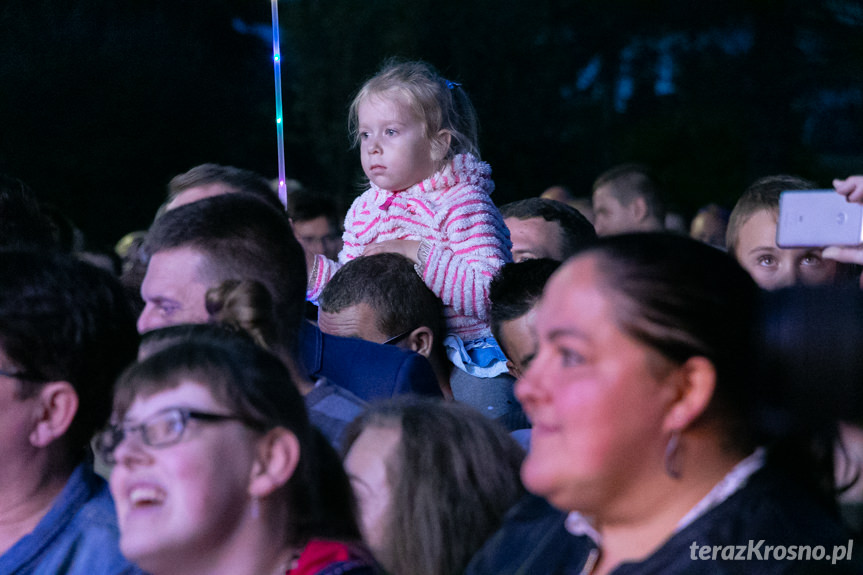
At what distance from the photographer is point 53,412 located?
2020 mm

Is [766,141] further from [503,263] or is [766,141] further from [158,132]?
[503,263]

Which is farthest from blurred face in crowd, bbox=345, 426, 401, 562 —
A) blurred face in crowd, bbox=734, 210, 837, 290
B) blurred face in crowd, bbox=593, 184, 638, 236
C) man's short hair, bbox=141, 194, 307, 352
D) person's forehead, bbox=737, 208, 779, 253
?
blurred face in crowd, bbox=593, 184, 638, 236

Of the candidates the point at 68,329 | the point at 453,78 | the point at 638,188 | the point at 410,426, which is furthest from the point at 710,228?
the point at 68,329

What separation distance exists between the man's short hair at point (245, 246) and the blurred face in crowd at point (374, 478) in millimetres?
422

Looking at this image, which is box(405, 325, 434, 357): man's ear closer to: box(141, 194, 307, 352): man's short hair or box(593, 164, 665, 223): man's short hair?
box(141, 194, 307, 352): man's short hair

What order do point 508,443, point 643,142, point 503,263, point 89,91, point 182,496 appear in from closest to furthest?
point 182,496 < point 508,443 < point 503,263 < point 89,91 < point 643,142

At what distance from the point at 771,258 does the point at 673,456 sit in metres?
1.91

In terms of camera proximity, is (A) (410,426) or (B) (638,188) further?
(B) (638,188)

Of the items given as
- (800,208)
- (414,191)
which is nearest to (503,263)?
(414,191)

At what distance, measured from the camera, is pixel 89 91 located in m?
8.45

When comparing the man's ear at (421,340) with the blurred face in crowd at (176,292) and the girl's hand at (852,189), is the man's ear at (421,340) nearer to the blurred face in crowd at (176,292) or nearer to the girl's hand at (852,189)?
the blurred face in crowd at (176,292)

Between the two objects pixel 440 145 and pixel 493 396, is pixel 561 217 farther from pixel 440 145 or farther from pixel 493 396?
pixel 493 396

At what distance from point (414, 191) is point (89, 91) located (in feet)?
20.0

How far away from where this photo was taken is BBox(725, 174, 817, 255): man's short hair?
325 centimetres
